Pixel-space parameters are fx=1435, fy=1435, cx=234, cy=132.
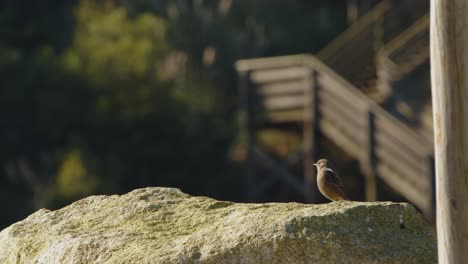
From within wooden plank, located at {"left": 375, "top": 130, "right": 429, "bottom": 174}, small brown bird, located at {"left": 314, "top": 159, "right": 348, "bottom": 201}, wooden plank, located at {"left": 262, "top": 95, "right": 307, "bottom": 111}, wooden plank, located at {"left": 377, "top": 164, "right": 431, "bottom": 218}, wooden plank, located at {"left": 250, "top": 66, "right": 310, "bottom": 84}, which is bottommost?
wooden plank, located at {"left": 377, "top": 164, "right": 431, "bottom": 218}

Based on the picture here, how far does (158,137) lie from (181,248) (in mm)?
24284

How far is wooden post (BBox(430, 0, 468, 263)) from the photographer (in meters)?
7.05

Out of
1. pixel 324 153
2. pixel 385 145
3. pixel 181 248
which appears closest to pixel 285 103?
pixel 324 153

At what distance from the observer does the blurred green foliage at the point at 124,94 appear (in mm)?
30812

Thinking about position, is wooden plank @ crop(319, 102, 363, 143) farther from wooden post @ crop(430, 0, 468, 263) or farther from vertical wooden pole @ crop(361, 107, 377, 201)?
wooden post @ crop(430, 0, 468, 263)

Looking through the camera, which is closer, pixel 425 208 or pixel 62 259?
pixel 62 259

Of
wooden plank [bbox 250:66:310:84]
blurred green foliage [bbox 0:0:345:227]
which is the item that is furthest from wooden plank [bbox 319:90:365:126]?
blurred green foliage [bbox 0:0:345:227]

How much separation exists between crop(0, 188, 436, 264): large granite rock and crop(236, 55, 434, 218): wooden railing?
11.7m

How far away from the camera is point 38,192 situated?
2970 cm

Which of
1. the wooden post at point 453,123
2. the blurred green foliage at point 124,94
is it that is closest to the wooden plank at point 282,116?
the blurred green foliage at point 124,94

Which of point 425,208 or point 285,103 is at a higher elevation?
point 285,103

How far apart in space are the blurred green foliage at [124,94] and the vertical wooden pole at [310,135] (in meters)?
7.08

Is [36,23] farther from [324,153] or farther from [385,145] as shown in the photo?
[385,145]

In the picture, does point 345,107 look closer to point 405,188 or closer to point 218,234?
point 405,188
